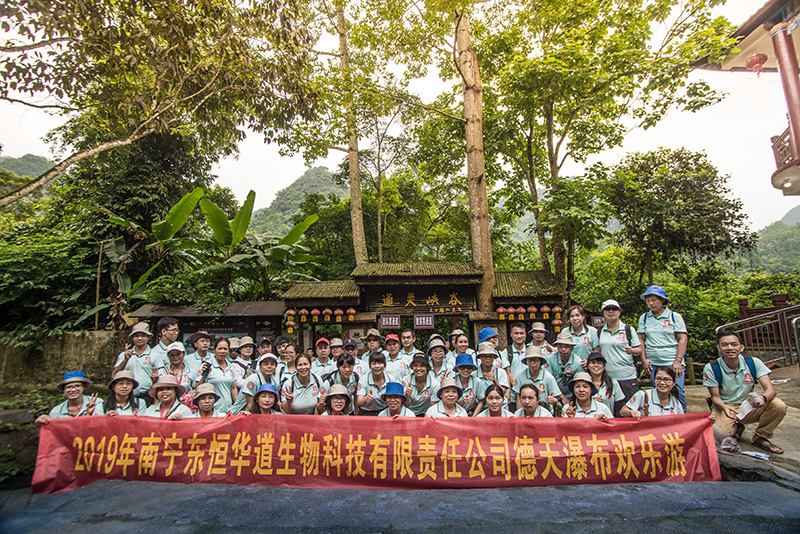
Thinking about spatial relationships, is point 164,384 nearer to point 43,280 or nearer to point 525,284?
point 525,284

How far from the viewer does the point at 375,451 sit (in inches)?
169

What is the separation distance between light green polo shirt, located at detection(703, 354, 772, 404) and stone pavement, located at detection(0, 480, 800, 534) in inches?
42.8

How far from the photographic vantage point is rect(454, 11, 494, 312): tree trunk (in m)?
10.1

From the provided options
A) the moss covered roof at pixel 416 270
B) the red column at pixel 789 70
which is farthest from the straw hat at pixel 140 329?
the red column at pixel 789 70

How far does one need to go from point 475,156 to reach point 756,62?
904 cm

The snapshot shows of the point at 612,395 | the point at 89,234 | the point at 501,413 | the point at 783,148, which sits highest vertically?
the point at 783,148

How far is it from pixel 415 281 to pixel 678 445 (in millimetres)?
6075

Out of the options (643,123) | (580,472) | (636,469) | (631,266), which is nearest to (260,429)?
(580,472)

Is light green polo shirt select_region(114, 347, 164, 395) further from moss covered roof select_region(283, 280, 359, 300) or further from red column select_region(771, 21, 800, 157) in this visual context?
red column select_region(771, 21, 800, 157)

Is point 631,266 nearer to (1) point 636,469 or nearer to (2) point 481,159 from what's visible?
(2) point 481,159

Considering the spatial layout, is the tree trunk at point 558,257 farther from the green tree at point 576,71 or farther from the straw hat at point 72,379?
the straw hat at point 72,379

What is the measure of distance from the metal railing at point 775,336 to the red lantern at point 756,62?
7.38 meters

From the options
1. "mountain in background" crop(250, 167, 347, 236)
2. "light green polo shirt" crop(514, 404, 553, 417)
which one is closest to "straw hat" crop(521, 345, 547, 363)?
"light green polo shirt" crop(514, 404, 553, 417)

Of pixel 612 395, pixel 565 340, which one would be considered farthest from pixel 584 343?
pixel 612 395
